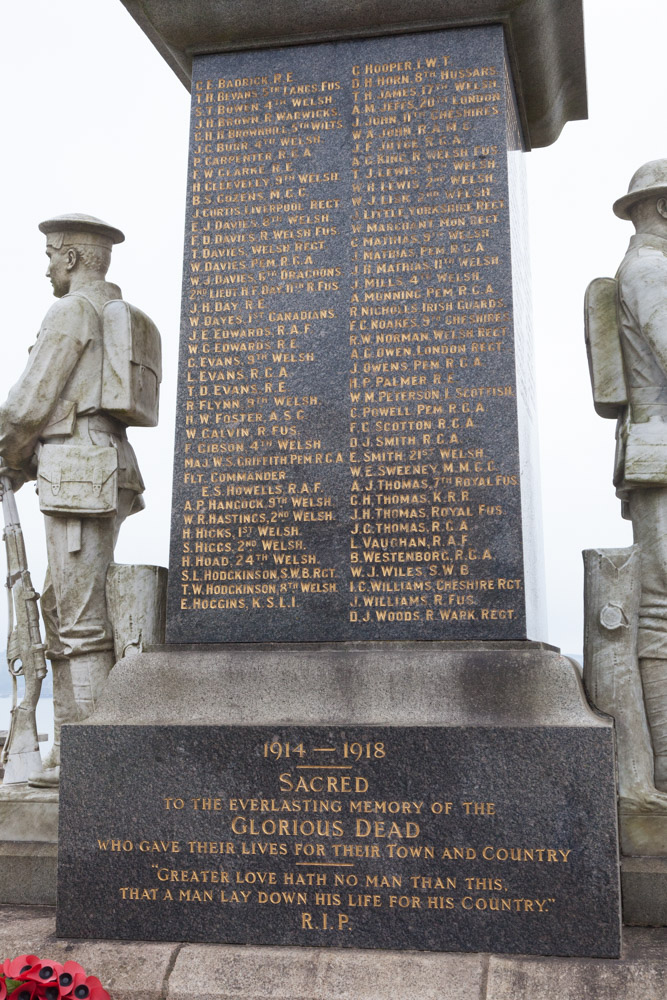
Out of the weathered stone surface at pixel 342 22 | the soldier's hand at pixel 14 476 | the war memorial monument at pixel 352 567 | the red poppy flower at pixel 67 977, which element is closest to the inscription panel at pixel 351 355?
the war memorial monument at pixel 352 567

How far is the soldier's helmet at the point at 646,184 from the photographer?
7.14 metres

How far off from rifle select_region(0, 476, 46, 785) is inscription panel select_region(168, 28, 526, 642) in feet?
5.65

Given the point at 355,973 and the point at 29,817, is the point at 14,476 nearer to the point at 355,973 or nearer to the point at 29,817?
the point at 29,817

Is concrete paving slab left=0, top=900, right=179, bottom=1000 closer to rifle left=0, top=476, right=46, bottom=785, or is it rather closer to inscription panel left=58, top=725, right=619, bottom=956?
inscription panel left=58, top=725, right=619, bottom=956

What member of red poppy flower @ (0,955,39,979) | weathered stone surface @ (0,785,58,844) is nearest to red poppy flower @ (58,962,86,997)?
red poppy flower @ (0,955,39,979)

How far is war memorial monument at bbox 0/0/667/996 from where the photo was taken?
5500 millimetres

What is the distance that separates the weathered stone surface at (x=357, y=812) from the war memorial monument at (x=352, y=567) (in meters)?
0.01

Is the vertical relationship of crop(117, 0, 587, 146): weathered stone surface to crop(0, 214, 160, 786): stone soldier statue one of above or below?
above

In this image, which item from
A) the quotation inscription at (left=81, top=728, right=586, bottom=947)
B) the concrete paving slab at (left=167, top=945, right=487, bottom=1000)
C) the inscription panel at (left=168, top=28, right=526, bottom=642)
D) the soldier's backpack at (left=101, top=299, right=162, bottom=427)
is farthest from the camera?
the soldier's backpack at (left=101, top=299, right=162, bottom=427)

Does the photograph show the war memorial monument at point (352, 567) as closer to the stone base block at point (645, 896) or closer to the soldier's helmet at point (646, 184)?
the stone base block at point (645, 896)

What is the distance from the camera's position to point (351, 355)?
262 inches

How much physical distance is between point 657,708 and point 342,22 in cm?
498

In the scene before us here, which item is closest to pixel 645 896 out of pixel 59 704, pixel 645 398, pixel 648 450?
pixel 648 450

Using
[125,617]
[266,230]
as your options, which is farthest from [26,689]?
[266,230]
